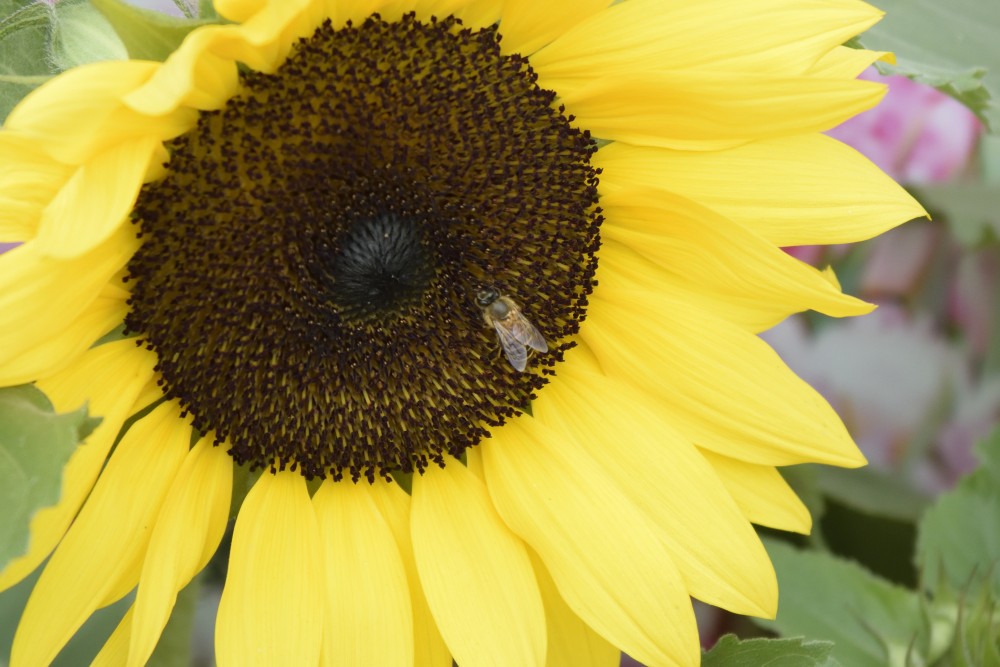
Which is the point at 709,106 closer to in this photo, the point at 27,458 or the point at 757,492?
the point at 757,492

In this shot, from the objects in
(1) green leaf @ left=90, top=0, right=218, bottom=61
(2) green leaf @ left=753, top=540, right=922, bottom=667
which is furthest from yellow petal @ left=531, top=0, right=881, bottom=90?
(2) green leaf @ left=753, top=540, right=922, bottom=667

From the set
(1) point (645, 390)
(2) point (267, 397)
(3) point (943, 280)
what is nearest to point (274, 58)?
(2) point (267, 397)

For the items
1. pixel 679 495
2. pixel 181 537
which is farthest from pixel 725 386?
pixel 181 537

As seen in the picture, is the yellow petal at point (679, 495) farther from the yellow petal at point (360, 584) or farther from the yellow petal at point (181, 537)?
the yellow petal at point (181, 537)

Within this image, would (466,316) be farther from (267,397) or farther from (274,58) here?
(274,58)

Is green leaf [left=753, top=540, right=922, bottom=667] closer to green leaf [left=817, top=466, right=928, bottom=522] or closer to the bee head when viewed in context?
green leaf [left=817, top=466, right=928, bottom=522]

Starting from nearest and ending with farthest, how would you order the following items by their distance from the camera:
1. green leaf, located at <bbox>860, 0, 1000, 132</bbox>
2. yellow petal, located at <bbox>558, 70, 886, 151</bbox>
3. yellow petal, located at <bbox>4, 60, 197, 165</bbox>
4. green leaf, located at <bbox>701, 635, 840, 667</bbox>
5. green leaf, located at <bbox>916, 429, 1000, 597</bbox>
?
yellow petal, located at <bbox>4, 60, 197, 165</bbox>, yellow petal, located at <bbox>558, 70, 886, 151</bbox>, green leaf, located at <bbox>701, 635, 840, 667</bbox>, green leaf, located at <bbox>860, 0, 1000, 132</bbox>, green leaf, located at <bbox>916, 429, 1000, 597</bbox>
